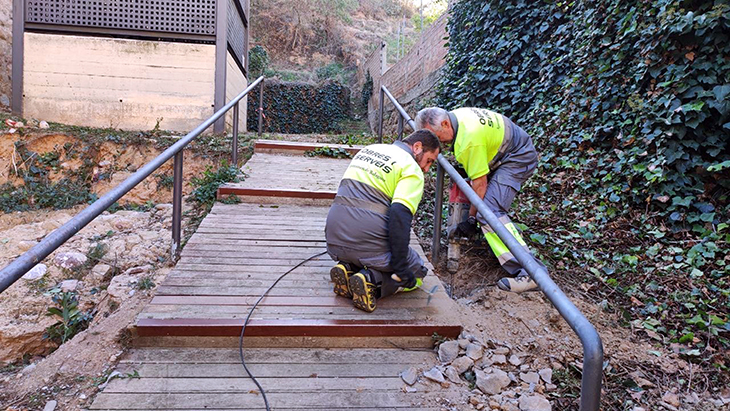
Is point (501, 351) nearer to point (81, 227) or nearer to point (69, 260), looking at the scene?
point (81, 227)

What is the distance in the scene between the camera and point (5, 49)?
20.5 feet

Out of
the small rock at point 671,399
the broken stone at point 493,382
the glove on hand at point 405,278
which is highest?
the glove on hand at point 405,278

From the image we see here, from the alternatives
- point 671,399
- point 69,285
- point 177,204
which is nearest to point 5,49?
point 69,285

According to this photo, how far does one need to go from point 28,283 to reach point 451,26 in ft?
23.2

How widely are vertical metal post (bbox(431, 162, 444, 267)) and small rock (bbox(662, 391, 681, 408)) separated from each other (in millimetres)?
1598

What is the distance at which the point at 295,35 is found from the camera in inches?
825

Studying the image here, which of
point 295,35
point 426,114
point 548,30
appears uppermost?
point 295,35

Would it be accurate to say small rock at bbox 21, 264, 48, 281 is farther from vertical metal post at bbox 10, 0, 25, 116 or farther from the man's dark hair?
vertical metal post at bbox 10, 0, 25, 116

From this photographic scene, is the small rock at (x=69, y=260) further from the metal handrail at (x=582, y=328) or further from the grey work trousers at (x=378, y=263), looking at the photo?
the metal handrail at (x=582, y=328)

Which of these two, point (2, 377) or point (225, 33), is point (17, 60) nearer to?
point (225, 33)

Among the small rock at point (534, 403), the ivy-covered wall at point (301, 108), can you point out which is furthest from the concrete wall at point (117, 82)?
the ivy-covered wall at point (301, 108)

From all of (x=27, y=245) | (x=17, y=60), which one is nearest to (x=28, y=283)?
(x=27, y=245)

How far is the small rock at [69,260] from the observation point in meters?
3.34

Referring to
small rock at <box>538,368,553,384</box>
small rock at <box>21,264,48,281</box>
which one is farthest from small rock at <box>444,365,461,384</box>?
small rock at <box>21,264,48,281</box>
